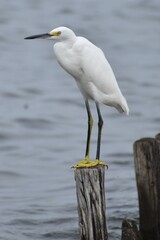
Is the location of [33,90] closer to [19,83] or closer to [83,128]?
[19,83]

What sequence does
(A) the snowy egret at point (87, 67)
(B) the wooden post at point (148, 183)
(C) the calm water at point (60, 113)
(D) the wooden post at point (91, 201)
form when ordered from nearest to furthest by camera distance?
1. (D) the wooden post at point (91, 201)
2. (B) the wooden post at point (148, 183)
3. (A) the snowy egret at point (87, 67)
4. (C) the calm water at point (60, 113)

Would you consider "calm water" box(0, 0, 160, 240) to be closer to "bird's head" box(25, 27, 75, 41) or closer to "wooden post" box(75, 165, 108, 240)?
"wooden post" box(75, 165, 108, 240)

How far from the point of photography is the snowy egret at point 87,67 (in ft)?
26.8

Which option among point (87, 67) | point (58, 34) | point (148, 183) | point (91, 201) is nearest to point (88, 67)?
point (87, 67)

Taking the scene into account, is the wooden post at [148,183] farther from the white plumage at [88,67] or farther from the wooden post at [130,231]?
the white plumage at [88,67]

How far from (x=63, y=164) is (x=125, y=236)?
20.4ft

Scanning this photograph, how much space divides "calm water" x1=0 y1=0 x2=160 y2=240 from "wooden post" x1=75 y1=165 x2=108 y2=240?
7.60 feet

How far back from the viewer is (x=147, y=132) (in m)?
15.6

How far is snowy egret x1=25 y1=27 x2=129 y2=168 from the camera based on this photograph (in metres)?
8.16

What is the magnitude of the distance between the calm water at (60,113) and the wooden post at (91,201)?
232cm

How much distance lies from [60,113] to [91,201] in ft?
31.2

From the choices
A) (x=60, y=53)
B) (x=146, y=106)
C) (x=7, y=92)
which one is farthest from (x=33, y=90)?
(x=60, y=53)

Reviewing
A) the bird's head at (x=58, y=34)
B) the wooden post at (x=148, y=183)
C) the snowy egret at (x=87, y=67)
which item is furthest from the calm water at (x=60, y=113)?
the bird's head at (x=58, y=34)

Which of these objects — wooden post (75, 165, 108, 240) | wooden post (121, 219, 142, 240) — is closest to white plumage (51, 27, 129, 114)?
wooden post (75, 165, 108, 240)
